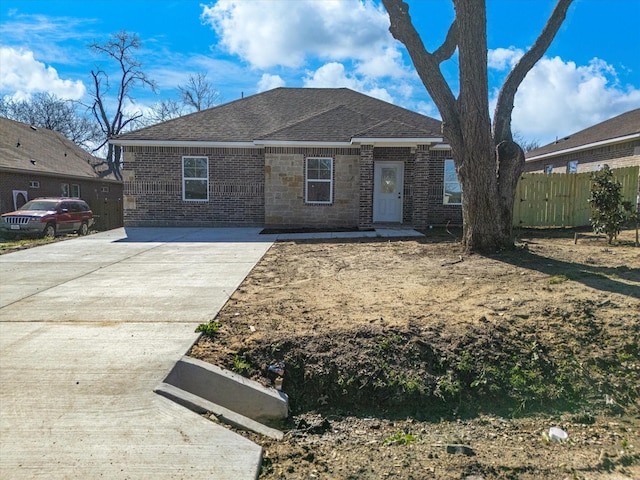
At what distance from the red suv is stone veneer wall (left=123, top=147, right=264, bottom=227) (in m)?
3.15

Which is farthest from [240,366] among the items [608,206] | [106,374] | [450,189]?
[450,189]

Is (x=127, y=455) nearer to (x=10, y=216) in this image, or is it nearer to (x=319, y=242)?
(x=319, y=242)

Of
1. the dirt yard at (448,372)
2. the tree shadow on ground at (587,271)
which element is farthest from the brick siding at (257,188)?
the dirt yard at (448,372)

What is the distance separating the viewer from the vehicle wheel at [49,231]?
1688 cm

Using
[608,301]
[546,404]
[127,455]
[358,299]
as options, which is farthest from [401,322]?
[127,455]

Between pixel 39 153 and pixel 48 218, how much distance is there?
10.8m

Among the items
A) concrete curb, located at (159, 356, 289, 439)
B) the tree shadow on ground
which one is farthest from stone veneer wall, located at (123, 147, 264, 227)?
concrete curb, located at (159, 356, 289, 439)

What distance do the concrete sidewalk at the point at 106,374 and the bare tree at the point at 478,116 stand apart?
490 cm

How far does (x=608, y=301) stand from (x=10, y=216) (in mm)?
19039

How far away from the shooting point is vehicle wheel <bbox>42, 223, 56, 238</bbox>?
16.9 metres

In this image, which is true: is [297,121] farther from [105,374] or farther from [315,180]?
[105,374]

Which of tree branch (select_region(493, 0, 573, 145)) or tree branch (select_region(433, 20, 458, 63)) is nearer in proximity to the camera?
tree branch (select_region(493, 0, 573, 145))

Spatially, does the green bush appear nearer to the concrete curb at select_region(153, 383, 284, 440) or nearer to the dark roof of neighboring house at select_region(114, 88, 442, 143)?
the dark roof of neighboring house at select_region(114, 88, 442, 143)

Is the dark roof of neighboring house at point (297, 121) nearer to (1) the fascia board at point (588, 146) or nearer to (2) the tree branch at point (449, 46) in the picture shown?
(2) the tree branch at point (449, 46)
